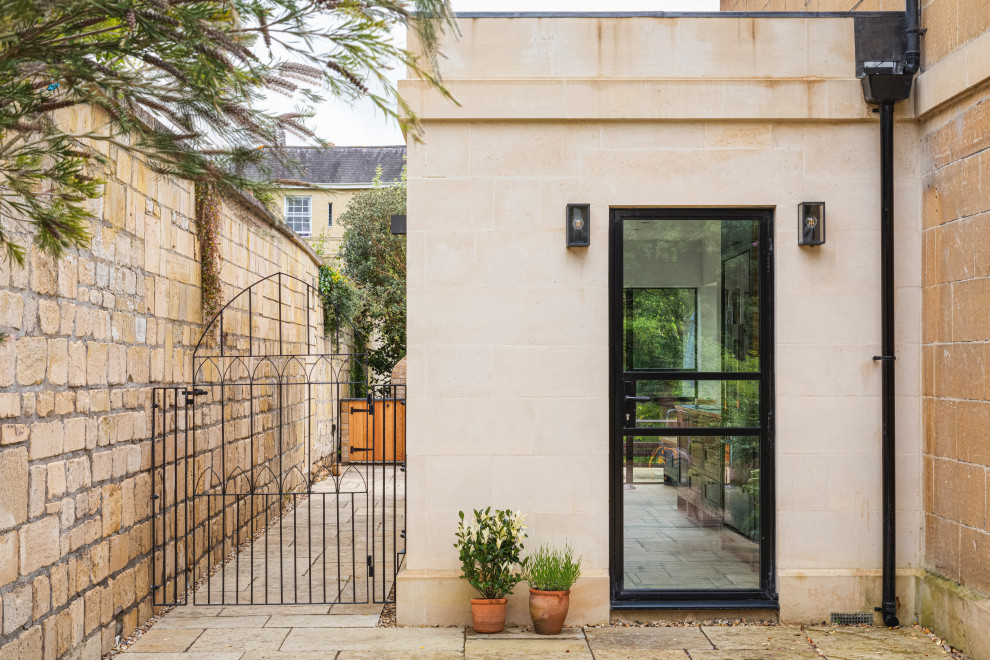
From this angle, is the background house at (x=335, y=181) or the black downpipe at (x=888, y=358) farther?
the background house at (x=335, y=181)

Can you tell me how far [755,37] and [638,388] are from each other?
6.99ft

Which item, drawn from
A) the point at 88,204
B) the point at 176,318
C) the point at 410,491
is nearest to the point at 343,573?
the point at 410,491

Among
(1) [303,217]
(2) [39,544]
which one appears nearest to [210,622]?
(2) [39,544]

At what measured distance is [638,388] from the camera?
16.3 ft

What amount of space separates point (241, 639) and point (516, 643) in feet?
4.90

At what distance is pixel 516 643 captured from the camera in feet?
14.7

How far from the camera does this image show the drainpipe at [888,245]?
187 inches

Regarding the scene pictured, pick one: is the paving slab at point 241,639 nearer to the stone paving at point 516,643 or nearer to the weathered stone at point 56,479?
the stone paving at point 516,643

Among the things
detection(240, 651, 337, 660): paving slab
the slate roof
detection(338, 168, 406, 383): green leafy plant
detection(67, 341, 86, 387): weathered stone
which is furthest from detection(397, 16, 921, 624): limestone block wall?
Answer: the slate roof

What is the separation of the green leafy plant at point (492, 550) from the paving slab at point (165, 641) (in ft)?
5.00

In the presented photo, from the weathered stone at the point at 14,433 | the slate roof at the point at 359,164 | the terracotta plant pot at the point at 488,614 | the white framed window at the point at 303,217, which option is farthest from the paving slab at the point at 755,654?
the slate roof at the point at 359,164

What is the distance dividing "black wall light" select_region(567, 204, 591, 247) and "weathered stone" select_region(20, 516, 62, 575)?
2.94m

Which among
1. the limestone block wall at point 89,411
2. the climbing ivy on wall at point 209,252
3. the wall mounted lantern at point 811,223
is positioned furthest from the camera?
the climbing ivy on wall at point 209,252

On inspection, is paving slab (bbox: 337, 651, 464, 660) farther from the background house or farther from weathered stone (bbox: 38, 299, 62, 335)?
the background house
